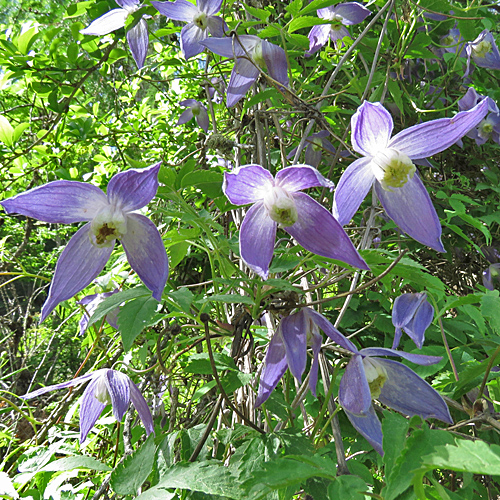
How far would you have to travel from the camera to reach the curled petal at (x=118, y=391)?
2.31 ft

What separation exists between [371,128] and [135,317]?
0.37 metres

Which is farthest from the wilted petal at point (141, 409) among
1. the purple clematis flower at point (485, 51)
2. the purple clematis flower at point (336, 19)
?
the purple clematis flower at point (485, 51)

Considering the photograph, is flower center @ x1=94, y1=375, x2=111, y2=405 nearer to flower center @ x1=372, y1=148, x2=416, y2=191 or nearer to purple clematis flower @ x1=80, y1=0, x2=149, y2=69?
flower center @ x1=372, y1=148, x2=416, y2=191

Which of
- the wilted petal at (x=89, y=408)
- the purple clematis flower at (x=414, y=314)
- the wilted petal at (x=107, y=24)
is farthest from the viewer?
the wilted petal at (x=107, y=24)

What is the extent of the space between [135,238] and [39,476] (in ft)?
1.55

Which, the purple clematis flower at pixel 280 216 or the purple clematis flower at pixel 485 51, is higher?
the purple clematis flower at pixel 280 216

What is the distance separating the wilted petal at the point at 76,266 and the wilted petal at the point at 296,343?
0.26 metres

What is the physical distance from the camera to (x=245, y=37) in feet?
2.75

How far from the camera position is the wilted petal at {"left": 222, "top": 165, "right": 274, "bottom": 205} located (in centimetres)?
51

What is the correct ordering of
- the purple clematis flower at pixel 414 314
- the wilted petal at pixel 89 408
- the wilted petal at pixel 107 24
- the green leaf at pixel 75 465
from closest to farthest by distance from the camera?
1. the green leaf at pixel 75 465
2. the wilted petal at pixel 89 408
3. the purple clematis flower at pixel 414 314
4. the wilted petal at pixel 107 24

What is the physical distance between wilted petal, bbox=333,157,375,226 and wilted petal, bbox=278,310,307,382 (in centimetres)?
14

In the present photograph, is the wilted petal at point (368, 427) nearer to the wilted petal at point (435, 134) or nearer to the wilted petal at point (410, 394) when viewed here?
the wilted petal at point (410, 394)

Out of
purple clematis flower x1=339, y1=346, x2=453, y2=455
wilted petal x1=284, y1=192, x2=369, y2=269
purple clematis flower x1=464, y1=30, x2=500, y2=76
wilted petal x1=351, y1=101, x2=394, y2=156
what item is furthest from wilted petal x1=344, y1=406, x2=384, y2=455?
purple clematis flower x1=464, y1=30, x2=500, y2=76

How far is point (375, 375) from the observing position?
0.56 m
